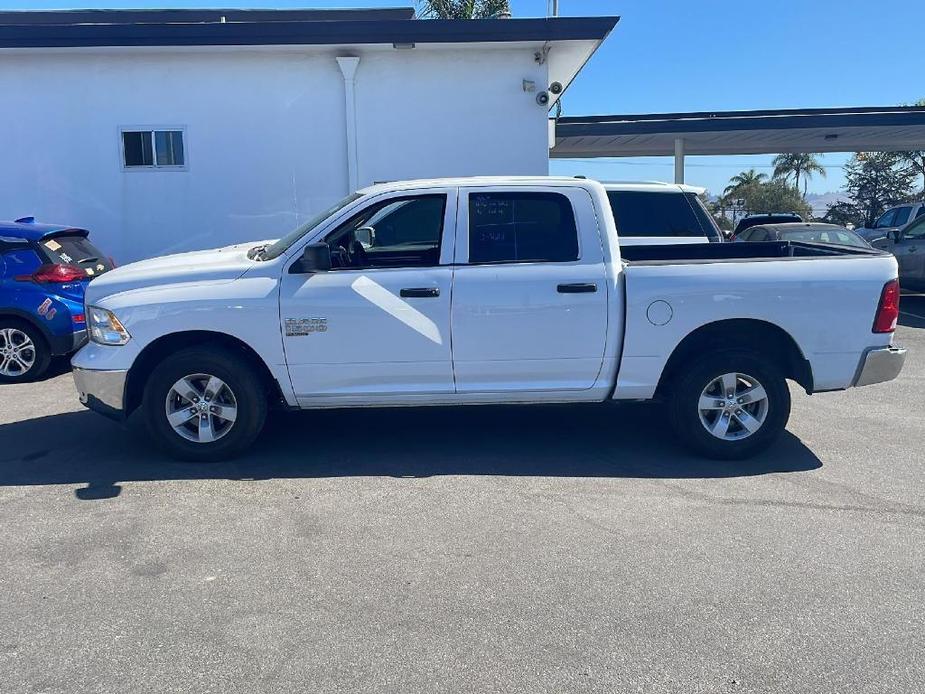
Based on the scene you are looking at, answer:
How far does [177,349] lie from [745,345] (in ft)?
13.3

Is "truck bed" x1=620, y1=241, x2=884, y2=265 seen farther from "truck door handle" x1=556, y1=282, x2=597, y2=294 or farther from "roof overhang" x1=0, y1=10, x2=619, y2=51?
"roof overhang" x1=0, y1=10, x2=619, y2=51

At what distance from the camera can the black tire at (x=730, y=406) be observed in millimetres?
5566

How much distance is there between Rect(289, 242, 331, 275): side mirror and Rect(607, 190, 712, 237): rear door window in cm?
452

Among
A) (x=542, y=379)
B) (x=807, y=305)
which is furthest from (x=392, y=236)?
(x=807, y=305)

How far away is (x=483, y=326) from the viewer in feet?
17.9

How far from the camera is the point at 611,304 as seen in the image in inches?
215

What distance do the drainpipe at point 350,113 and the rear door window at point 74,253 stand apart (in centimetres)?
416

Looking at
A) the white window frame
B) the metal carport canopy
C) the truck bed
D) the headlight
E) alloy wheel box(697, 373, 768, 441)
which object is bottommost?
alloy wheel box(697, 373, 768, 441)

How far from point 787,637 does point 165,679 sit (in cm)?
261

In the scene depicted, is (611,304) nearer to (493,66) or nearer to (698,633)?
(698,633)

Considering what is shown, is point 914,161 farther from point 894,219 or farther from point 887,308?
point 887,308

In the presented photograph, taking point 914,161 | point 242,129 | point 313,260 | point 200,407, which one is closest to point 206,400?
point 200,407

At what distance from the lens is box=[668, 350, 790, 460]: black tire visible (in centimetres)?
557

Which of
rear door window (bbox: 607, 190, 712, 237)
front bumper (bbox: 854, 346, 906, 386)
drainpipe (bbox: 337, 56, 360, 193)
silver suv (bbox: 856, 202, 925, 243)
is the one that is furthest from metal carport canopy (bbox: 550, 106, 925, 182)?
front bumper (bbox: 854, 346, 906, 386)
